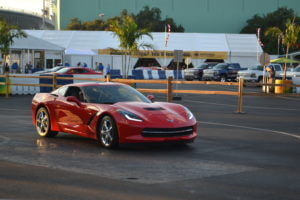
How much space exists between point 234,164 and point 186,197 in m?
2.48

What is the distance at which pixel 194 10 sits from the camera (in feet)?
346

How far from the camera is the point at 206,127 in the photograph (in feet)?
46.0

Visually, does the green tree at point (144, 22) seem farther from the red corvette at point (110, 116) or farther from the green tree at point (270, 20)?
the red corvette at point (110, 116)

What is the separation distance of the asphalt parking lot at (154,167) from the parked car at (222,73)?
111 feet

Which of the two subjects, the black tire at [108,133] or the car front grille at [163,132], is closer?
the car front grille at [163,132]

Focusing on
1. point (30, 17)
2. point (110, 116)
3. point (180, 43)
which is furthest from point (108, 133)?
point (30, 17)

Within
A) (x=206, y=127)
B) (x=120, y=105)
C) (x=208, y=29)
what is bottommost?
(x=206, y=127)

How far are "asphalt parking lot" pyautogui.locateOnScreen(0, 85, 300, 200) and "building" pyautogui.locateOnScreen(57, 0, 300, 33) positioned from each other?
93.8m

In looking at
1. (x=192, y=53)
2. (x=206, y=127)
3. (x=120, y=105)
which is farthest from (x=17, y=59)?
(x=120, y=105)

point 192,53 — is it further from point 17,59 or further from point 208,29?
point 208,29

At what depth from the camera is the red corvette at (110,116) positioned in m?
9.71

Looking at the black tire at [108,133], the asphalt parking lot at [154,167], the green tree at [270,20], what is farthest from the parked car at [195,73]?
the green tree at [270,20]

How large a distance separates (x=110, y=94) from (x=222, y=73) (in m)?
37.0

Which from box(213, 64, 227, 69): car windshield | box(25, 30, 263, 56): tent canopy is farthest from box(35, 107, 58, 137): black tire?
box(25, 30, 263, 56): tent canopy
